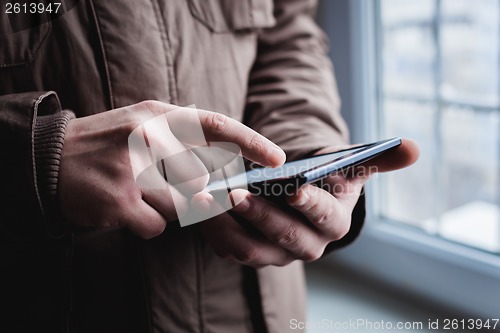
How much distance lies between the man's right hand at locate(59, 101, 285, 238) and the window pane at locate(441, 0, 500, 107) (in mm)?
738

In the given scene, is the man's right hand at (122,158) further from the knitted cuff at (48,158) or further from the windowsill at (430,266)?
the windowsill at (430,266)

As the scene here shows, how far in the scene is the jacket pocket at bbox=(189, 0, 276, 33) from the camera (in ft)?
2.26

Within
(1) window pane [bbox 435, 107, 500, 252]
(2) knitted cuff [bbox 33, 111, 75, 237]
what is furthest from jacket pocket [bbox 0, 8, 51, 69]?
(1) window pane [bbox 435, 107, 500, 252]

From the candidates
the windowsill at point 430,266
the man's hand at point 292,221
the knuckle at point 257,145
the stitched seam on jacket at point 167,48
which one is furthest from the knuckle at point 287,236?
the windowsill at point 430,266

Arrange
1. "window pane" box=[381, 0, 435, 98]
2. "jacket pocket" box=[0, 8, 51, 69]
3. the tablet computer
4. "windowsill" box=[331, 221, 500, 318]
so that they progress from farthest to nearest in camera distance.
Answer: "window pane" box=[381, 0, 435, 98] → "windowsill" box=[331, 221, 500, 318] → "jacket pocket" box=[0, 8, 51, 69] → the tablet computer

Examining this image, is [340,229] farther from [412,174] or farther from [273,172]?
[412,174]

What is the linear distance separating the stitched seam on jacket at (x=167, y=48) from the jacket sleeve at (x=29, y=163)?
0.50 ft

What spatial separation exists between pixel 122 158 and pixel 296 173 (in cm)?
17

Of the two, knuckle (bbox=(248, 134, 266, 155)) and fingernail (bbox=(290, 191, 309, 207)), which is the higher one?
knuckle (bbox=(248, 134, 266, 155))

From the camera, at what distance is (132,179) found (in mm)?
513

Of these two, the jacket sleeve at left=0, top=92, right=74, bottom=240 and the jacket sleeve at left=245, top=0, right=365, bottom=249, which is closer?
the jacket sleeve at left=0, top=92, right=74, bottom=240

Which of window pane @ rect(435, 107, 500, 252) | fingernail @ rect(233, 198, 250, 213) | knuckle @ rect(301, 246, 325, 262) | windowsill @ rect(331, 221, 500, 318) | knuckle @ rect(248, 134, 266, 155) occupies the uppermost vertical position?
knuckle @ rect(248, 134, 266, 155)

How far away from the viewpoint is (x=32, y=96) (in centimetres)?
53

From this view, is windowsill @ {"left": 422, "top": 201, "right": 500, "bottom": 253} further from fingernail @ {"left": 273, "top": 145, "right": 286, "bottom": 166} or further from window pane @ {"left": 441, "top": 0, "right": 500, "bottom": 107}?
fingernail @ {"left": 273, "top": 145, "right": 286, "bottom": 166}
